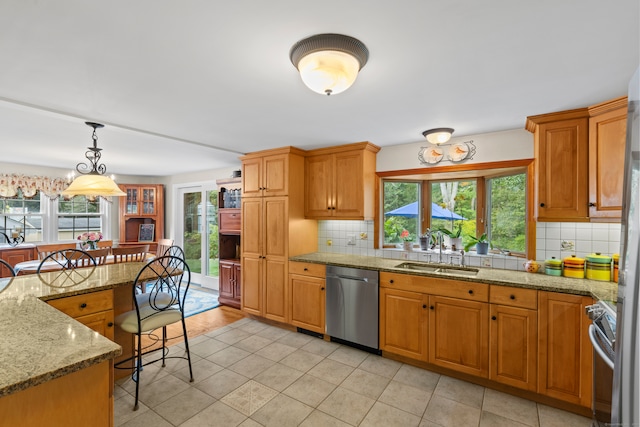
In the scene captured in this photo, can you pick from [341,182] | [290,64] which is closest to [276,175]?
[341,182]

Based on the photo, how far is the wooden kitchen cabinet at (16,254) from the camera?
438 cm

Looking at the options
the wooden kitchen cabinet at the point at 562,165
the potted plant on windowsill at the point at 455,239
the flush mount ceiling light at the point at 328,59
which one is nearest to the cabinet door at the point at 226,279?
the potted plant on windowsill at the point at 455,239

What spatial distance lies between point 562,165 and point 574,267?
2.81 feet

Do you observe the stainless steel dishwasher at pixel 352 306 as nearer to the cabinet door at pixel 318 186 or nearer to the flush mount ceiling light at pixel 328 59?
the cabinet door at pixel 318 186

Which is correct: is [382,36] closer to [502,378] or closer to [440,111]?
[440,111]

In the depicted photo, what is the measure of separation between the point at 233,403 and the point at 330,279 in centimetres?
147

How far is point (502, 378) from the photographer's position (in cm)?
233

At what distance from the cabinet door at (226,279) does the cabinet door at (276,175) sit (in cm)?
143

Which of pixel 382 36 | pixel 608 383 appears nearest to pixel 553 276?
pixel 608 383

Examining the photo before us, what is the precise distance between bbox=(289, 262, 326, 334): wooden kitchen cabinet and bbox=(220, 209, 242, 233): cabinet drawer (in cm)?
145

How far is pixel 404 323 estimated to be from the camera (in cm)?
278

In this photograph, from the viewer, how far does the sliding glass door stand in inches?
219

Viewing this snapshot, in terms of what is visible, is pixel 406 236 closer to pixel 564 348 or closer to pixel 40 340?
pixel 564 348

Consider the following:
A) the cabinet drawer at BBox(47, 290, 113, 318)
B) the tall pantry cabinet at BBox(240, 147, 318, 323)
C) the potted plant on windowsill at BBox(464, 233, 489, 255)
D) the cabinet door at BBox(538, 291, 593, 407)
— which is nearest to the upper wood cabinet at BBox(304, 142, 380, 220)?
the tall pantry cabinet at BBox(240, 147, 318, 323)
